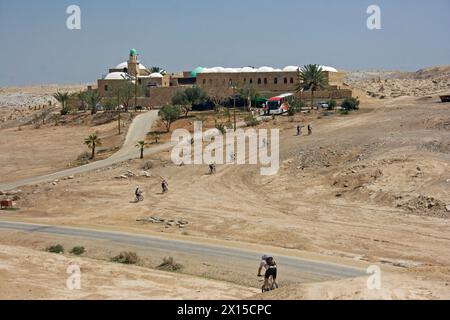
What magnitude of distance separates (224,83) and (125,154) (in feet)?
92.8

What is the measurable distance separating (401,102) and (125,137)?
99.7 feet

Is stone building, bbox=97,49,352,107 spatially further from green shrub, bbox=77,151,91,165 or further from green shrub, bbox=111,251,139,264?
green shrub, bbox=111,251,139,264

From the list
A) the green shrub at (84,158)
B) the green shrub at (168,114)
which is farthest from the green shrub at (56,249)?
the green shrub at (168,114)

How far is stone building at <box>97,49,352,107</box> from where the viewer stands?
7581 cm

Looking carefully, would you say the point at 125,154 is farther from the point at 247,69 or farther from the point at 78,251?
the point at 247,69

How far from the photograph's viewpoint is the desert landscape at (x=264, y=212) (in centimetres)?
2012

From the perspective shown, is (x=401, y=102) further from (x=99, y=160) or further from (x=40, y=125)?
(x=40, y=125)

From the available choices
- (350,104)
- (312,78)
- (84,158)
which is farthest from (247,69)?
(84,158)

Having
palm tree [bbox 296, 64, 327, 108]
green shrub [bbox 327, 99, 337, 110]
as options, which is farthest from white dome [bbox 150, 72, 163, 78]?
green shrub [bbox 327, 99, 337, 110]

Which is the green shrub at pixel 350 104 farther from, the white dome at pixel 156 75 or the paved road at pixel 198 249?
the paved road at pixel 198 249

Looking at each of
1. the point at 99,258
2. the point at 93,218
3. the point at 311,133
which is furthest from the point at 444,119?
the point at 99,258

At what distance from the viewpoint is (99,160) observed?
52.0m

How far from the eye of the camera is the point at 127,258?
81.0ft

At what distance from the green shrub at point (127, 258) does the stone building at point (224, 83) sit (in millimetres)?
50627
